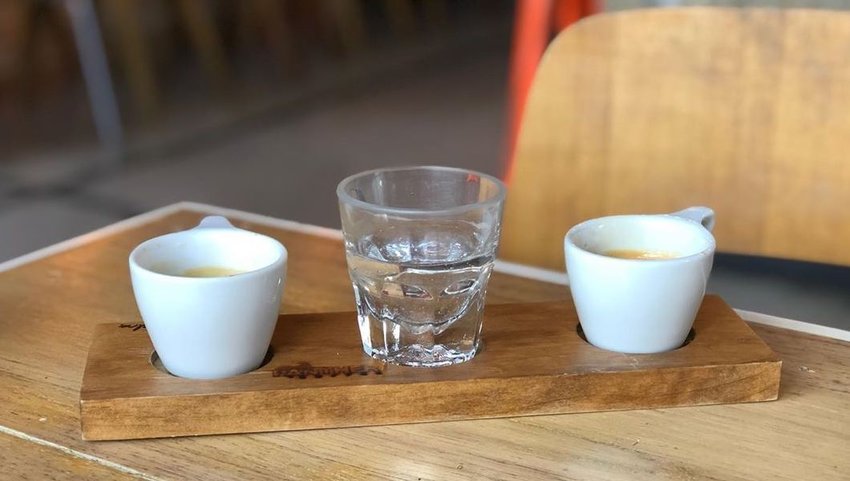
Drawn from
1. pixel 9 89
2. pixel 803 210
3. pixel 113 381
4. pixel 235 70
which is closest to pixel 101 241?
pixel 113 381

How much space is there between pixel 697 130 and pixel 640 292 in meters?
0.52

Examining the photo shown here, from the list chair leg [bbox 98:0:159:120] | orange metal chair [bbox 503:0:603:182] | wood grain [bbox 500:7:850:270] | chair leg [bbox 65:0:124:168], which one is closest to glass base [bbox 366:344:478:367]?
wood grain [bbox 500:7:850:270]

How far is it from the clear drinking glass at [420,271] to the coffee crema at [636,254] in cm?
9

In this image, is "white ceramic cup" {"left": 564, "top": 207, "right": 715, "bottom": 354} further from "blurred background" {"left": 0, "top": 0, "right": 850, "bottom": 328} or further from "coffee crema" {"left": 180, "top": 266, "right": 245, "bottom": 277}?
"blurred background" {"left": 0, "top": 0, "right": 850, "bottom": 328}

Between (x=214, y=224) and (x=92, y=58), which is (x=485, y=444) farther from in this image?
(x=92, y=58)

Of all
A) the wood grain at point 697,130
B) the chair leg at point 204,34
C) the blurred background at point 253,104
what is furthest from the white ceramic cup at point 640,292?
the chair leg at point 204,34

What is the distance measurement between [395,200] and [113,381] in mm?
195

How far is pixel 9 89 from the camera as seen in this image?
320cm

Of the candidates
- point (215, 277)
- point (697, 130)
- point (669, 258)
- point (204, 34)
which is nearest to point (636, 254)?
point (669, 258)

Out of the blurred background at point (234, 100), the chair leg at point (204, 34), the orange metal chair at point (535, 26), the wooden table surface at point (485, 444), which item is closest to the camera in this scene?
the wooden table surface at point (485, 444)

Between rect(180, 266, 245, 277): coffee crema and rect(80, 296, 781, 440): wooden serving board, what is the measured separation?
0.16 feet

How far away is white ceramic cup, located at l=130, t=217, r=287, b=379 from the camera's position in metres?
0.53

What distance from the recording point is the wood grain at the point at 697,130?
0.98 meters

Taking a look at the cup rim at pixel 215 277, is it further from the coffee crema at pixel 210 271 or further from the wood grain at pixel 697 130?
the wood grain at pixel 697 130
